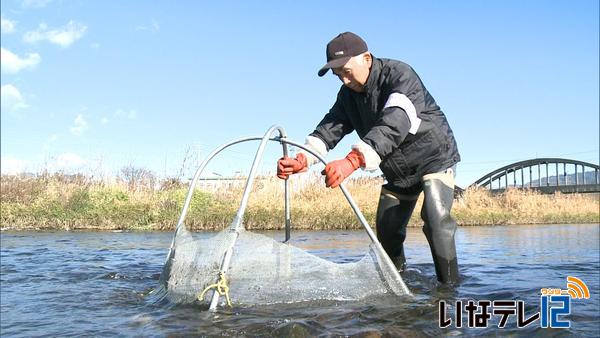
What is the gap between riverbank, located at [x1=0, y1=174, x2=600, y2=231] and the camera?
14672mm

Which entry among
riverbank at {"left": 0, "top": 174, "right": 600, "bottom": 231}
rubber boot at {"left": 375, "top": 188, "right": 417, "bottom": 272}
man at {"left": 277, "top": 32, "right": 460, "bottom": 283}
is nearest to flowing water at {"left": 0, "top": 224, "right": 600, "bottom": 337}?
rubber boot at {"left": 375, "top": 188, "right": 417, "bottom": 272}

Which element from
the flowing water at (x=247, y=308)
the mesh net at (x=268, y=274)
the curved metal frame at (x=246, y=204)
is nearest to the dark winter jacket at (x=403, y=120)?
the curved metal frame at (x=246, y=204)

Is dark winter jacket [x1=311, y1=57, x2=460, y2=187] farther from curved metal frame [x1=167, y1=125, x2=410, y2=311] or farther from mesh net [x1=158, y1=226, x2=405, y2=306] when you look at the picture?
mesh net [x1=158, y1=226, x2=405, y2=306]

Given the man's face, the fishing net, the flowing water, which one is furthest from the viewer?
the man's face

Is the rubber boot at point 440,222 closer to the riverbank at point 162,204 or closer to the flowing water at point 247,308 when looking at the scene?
the flowing water at point 247,308

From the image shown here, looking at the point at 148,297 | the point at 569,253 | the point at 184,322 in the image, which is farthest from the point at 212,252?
the point at 569,253

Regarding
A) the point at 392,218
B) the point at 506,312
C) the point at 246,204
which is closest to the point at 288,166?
the point at 246,204

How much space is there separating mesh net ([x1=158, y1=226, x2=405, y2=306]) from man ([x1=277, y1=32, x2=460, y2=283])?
2.60 feet

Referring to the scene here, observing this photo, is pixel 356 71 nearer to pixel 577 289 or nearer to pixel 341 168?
pixel 341 168

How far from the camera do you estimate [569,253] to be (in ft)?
28.6

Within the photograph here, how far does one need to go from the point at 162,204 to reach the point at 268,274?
1303 centimetres

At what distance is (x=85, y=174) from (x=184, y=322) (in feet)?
57.1

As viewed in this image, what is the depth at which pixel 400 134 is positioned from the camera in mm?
3871

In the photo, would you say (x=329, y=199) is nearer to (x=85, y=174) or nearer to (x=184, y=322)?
(x=85, y=174)
